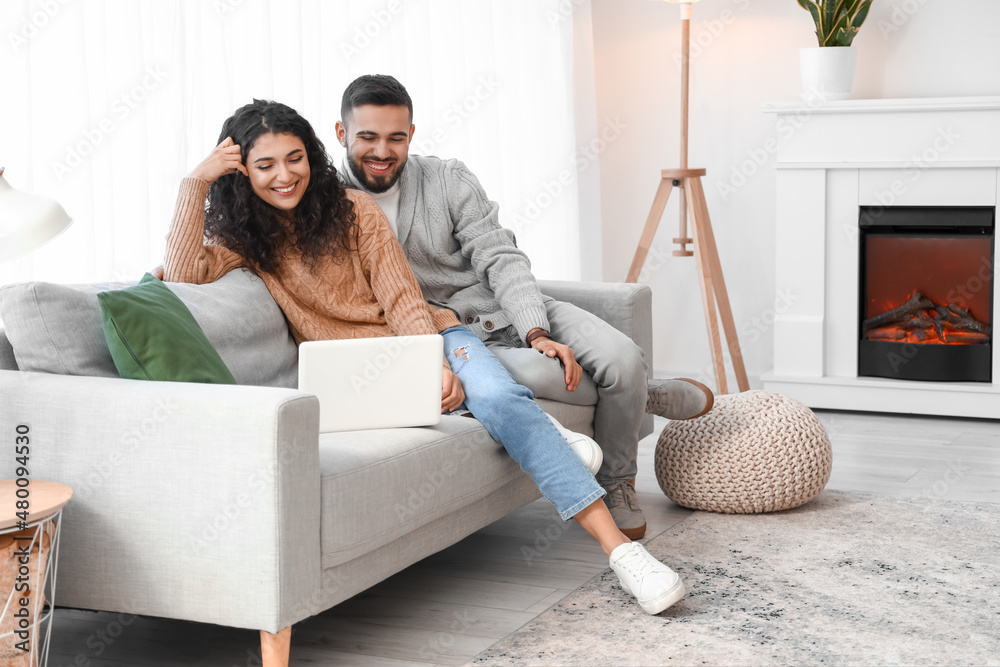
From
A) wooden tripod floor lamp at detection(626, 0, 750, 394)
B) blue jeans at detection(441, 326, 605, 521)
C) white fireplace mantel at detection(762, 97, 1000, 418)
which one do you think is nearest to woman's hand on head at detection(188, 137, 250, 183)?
blue jeans at detection(441, 326, 605, 521)

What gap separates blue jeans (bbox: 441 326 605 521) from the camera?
218 centimetres

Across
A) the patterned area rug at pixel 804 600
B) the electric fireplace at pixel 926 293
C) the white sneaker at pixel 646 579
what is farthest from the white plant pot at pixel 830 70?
the white sneaker at pixel 646 579

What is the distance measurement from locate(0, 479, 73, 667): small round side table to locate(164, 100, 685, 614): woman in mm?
803

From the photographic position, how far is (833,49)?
4172mm

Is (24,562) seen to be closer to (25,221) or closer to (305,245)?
(25,221)

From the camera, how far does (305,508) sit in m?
1.74

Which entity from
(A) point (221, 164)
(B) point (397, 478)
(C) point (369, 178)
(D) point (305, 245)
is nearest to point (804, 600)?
(B) point (397, 478)

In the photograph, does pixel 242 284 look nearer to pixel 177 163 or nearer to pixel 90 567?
pixel 177 163

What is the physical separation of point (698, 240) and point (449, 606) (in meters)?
2.39

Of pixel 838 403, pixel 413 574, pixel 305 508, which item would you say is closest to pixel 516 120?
pixel 838 403

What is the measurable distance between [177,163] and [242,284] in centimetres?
48

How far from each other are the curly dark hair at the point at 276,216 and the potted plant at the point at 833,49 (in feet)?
7.84

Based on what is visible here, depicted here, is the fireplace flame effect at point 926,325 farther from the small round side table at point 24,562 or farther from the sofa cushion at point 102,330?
the small round side table at point 24,562

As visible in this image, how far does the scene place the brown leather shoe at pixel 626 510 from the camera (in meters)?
2.64
